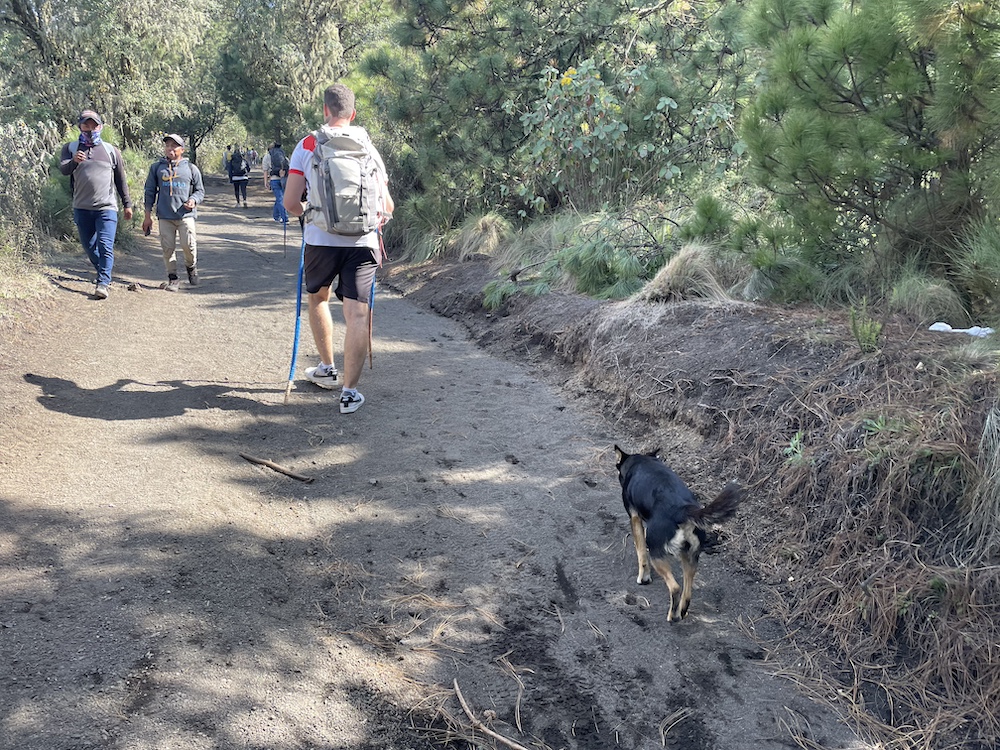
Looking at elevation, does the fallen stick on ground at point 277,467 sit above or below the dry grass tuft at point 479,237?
below

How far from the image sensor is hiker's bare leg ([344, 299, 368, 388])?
5.23m

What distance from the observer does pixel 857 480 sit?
11.4ft

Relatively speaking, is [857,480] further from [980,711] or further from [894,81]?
[894,81]

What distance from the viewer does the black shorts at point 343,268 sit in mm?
5207

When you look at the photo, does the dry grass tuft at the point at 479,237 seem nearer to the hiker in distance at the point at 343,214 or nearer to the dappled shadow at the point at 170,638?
the hiker in distance at the point at 343,214

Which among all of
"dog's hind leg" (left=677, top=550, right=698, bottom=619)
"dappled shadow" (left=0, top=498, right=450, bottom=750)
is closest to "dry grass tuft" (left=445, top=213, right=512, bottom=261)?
"dappled shadow" (left=0, top=498, right=450, bottom=750)

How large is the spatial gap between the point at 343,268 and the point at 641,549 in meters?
2.91

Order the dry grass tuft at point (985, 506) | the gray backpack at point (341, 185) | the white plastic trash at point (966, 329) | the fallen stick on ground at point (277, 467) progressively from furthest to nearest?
1. the gray backpack at point (341, 185)
2. the fallen stick on ground at point (277, 467)
3. the white plastic trash at point (966, 329)
4. the dry grass tuft at point (985, 506)

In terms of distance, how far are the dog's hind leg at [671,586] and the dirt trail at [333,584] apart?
68mm

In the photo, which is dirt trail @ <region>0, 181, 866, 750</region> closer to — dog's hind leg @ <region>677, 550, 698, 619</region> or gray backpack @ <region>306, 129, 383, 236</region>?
dog's hind leg @ <region>677, 550, 698, 619</region>

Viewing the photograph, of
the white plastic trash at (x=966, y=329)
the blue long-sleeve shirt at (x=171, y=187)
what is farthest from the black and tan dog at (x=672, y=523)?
the blue long-sleeve shirt at (x=171, y=187)

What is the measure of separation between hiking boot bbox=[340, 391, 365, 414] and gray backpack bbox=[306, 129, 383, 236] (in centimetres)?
119

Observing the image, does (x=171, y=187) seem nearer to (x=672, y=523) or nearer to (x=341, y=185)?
(x=341, y=185)

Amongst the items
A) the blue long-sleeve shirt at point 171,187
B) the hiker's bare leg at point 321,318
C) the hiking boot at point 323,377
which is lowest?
the hiking boot at point 323,377
